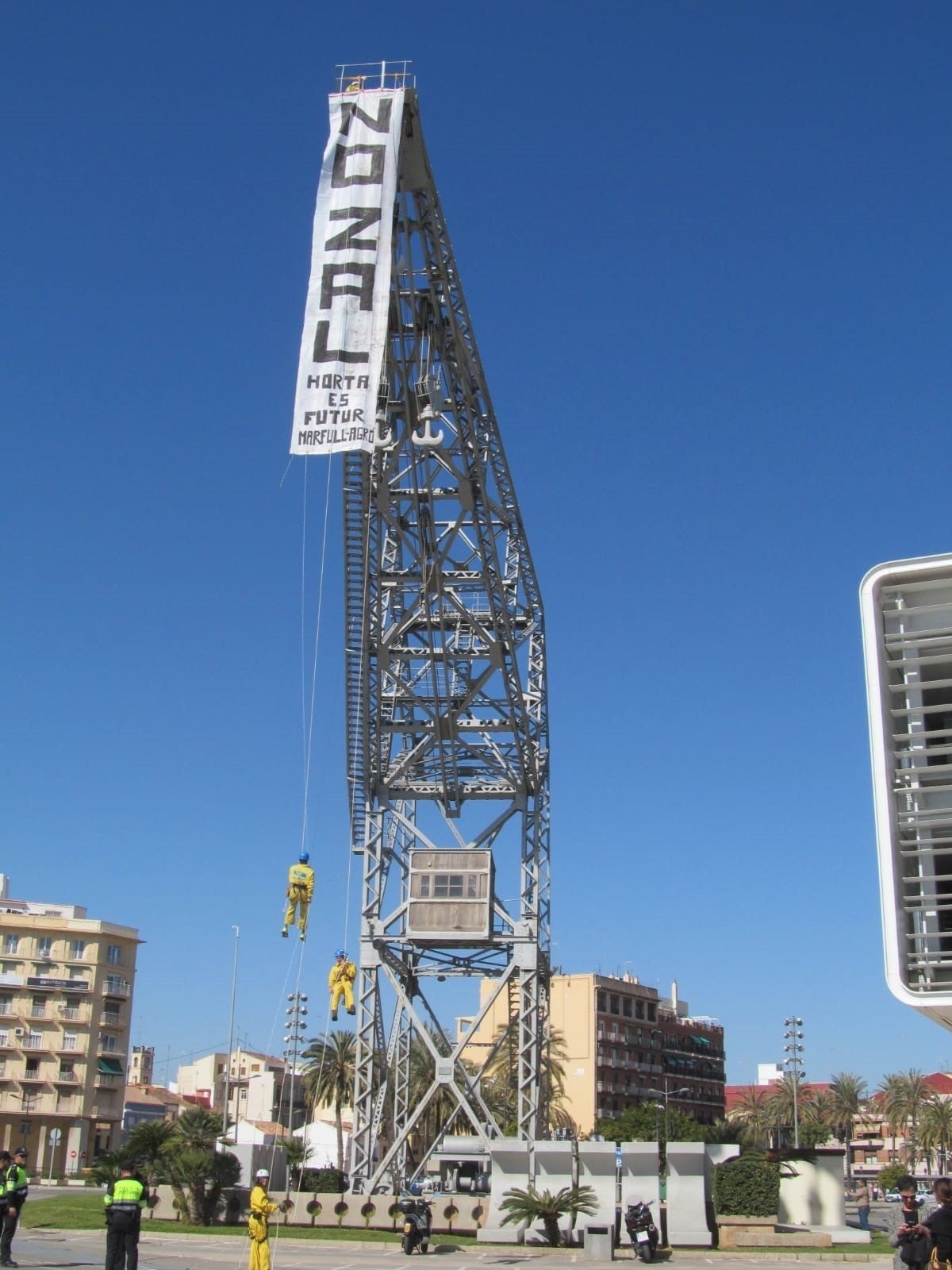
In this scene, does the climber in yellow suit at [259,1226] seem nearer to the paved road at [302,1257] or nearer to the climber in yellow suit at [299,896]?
the paved road at [302,1257]

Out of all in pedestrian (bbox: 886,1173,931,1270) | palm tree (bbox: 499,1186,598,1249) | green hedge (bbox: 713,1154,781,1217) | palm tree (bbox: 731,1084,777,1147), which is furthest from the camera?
palm tree (bbox: 731,1084,777,1147)

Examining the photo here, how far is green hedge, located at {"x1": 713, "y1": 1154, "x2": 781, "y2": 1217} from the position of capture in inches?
1305

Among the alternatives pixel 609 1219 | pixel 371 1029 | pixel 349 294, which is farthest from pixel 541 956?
pixel 349 294

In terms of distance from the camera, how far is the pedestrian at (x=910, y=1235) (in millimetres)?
10617

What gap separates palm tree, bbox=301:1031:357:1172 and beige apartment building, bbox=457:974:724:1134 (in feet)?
58.0

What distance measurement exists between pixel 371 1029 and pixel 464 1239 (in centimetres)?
1139

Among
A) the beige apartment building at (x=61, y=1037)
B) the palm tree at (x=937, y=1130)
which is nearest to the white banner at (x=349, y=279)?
the beige apartment building at (x=61, y=1037)

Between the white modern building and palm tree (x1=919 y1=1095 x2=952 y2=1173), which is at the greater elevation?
the white modern building

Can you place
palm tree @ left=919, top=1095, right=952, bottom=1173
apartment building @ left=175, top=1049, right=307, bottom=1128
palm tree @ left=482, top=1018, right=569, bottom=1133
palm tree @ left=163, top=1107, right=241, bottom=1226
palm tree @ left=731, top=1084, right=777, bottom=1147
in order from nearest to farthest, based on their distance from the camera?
1. palm tree @ left=163, top=1107, right=241, bottom=1226
2. palm tree @ left=482, top=1018, right=569, bottom=1133
3. palm tree @ left=919, top=1095, right=952, bottom=1173
4. palm tree @ left=731, top=1084, right=777, bottom=1147
5. apartment building @ left=175, top=1049, right=307, bottom=1128

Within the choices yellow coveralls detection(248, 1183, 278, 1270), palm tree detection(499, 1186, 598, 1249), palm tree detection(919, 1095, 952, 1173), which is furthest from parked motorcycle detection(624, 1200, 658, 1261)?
palm tree detection(919, 1095, 952, 1173)

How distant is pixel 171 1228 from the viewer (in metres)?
31.3

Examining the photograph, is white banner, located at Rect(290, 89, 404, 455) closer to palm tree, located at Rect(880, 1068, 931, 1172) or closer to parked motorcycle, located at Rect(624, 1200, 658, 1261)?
parked motorcycle, located at Rect(624, 1200, 658, 1261)

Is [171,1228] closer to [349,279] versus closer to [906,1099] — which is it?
[349,279]

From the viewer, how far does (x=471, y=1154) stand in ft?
148
